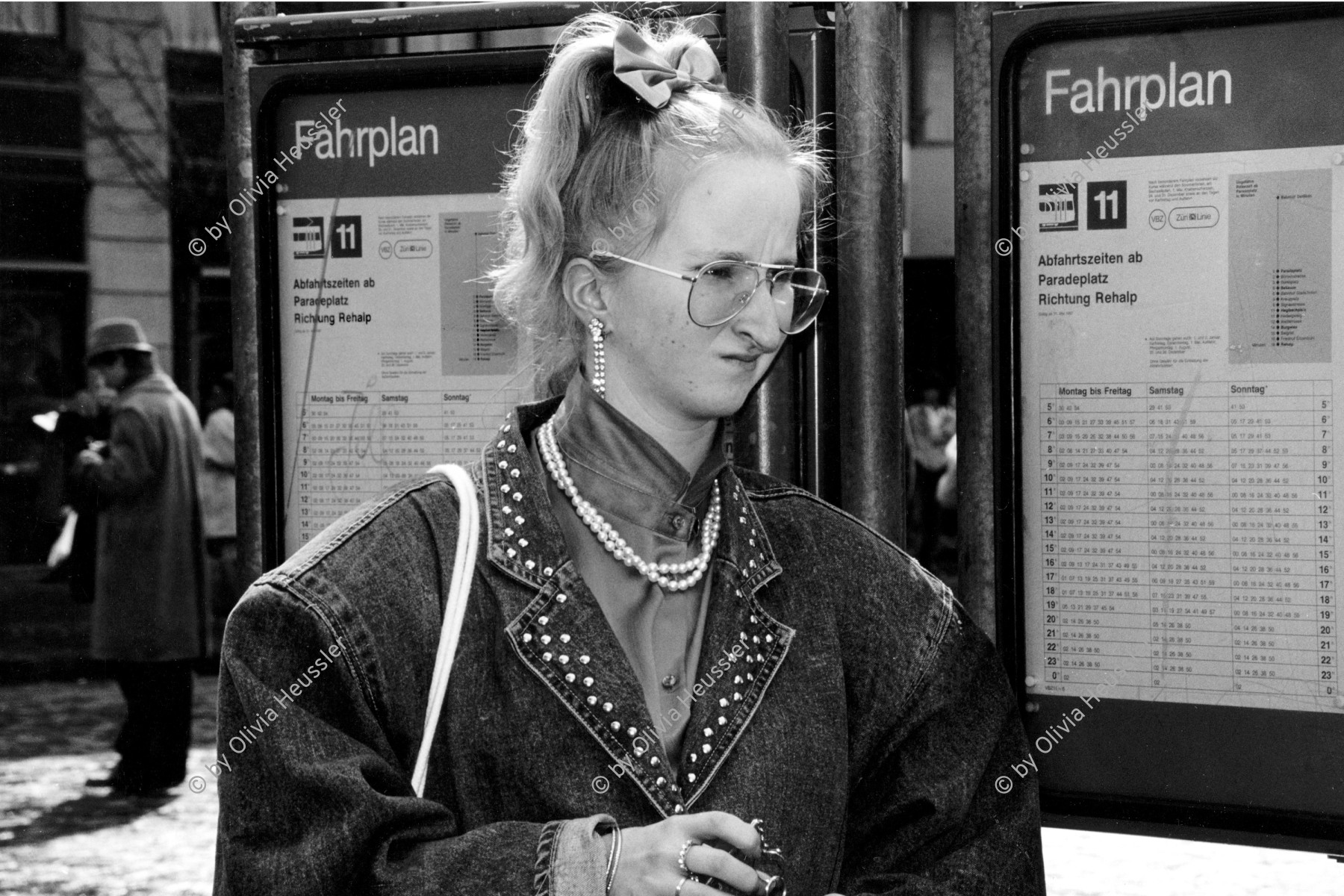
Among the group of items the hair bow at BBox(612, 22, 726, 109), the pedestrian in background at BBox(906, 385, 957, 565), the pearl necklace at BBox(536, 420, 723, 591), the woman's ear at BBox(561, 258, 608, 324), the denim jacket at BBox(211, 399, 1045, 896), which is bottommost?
the pedestrian in background at BBox(906, 385, 957, 565)

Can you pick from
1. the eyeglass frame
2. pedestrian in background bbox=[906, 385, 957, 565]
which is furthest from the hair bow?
pedestrian in background bbox=[906, 385, 957, 565]

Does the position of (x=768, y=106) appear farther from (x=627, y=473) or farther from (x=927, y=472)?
(x=927, y=472)

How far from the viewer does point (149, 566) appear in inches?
286

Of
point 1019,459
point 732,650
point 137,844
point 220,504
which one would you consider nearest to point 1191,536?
point 1019,459

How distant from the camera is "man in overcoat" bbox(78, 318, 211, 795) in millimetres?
7023

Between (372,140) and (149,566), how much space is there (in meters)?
4.90

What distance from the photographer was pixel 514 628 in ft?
6.07

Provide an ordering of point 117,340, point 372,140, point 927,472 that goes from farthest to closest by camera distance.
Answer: point 927,472
point 117,340
point 372,140

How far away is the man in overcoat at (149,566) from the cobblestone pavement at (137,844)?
0.83 feet

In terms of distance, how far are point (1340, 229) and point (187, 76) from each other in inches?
523

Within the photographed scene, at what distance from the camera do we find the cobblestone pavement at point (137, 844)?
4.07 meters

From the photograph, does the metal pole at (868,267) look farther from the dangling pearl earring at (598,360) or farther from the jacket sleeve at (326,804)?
the jacket sleeve at (326,804)

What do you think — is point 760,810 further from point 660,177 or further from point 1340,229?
point 1340,229

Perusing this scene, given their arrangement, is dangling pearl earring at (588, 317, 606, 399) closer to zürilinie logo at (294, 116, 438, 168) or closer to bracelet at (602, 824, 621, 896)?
bracelet at (602, 824, 621, 896)
